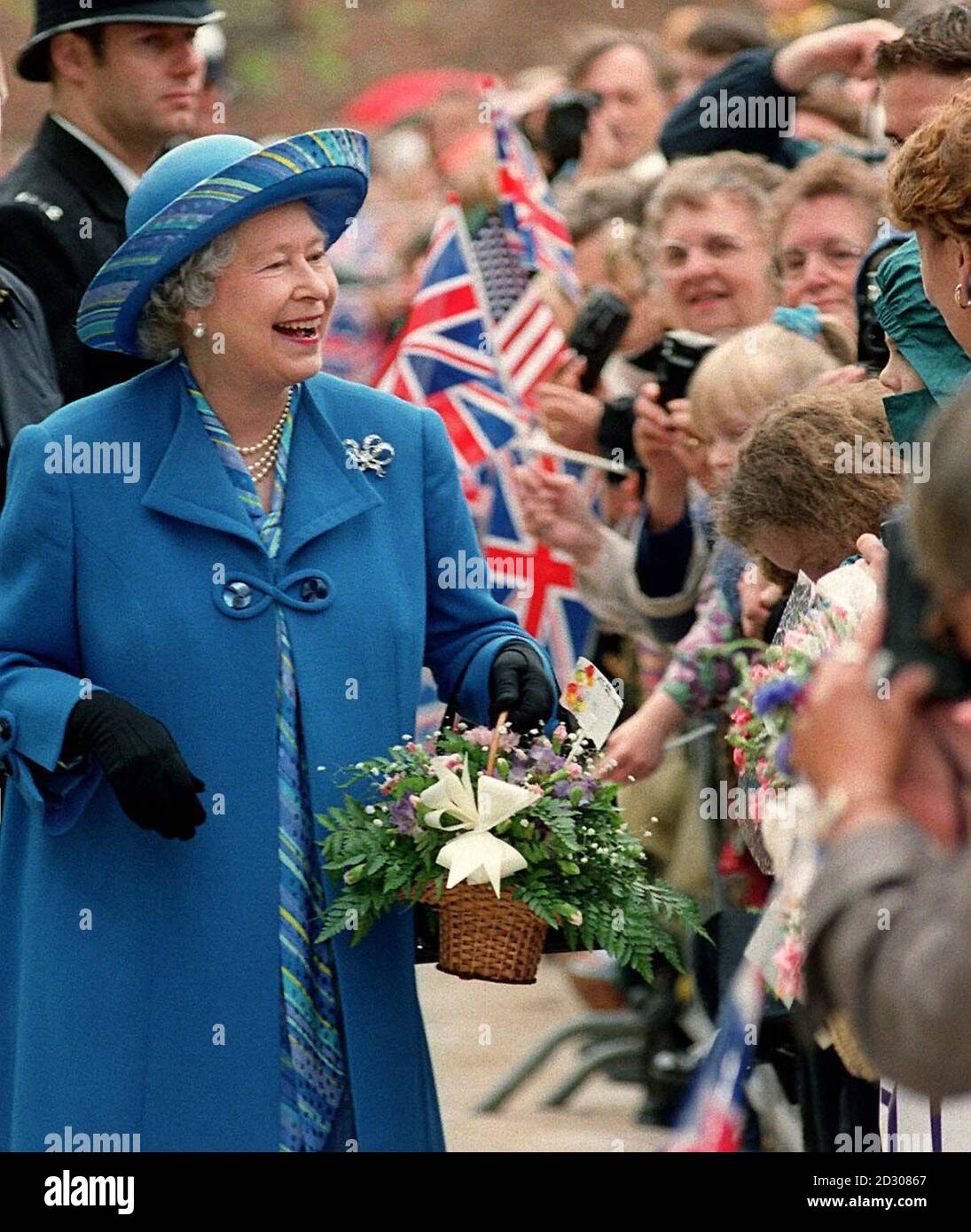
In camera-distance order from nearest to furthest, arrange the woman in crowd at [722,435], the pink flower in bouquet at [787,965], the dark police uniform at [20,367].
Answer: the pink flower in bouquet at [787,965]
the dark police uniform at [20,367]
the woman in crowd at [722,435]

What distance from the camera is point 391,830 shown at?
12.6ft

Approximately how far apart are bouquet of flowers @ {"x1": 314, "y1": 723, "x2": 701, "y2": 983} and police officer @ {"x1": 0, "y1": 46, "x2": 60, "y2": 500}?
4.72ft

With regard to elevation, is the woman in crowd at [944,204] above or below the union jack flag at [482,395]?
below

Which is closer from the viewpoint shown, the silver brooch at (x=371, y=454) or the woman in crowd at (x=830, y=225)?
the silver brooch at (x=371, y=454)

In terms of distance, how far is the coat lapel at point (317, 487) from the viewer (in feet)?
13.4

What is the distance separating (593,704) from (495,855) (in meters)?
0.41

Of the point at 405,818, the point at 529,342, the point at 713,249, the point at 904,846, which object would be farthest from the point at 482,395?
the point at 904,846

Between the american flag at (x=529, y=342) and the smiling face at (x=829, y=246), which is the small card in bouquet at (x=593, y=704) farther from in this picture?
the american flag at (x=529, y=342)

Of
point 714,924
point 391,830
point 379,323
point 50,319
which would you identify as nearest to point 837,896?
point 391,830

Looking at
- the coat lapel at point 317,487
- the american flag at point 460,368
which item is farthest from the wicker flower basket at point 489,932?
the american flag at point 460,368

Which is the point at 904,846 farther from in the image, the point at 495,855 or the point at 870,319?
the point at 870,319

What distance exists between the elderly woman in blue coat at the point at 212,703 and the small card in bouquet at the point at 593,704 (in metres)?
0.07

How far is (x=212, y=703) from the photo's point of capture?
13.0 feet

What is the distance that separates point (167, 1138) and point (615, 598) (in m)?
2.72
